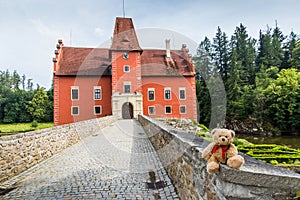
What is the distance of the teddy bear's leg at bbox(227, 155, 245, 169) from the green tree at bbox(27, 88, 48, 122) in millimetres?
53444

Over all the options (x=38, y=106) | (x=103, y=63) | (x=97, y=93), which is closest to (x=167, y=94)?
(x=97, y=93)

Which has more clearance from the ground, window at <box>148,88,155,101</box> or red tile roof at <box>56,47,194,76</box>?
red tile roof at <box>56,47,194,76</box>

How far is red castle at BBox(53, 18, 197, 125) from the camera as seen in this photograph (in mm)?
27703

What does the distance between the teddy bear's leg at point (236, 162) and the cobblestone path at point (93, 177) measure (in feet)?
8.67

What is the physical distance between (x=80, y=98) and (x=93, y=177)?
2391 centimetres

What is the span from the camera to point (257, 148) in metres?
10.8

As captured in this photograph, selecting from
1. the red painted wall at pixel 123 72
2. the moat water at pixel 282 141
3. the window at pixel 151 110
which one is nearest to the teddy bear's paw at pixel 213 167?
the moat water at pixel 282 141

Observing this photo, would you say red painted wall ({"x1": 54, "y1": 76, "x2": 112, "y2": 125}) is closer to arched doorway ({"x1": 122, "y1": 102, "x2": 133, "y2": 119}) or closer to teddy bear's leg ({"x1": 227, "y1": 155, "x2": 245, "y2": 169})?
arched doorway ({"x1": 122, "y1": 102, "x2": 133, "y2": 119})

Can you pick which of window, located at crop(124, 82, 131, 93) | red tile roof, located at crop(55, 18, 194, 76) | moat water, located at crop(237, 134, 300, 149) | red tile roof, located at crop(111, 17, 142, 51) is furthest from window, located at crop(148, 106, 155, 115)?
moat water, located at crop(237, 134, 300, 149)

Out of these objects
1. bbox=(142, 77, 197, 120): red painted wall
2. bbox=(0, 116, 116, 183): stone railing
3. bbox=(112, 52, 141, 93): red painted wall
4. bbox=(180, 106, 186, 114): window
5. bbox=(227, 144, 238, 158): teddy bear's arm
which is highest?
→ bbox=(112, 52, 141, 93): red painted wall

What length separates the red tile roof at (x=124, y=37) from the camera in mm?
28719

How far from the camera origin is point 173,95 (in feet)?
100

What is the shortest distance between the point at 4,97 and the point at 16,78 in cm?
2745

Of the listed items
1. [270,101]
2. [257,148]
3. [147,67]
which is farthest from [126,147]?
[270,101]
